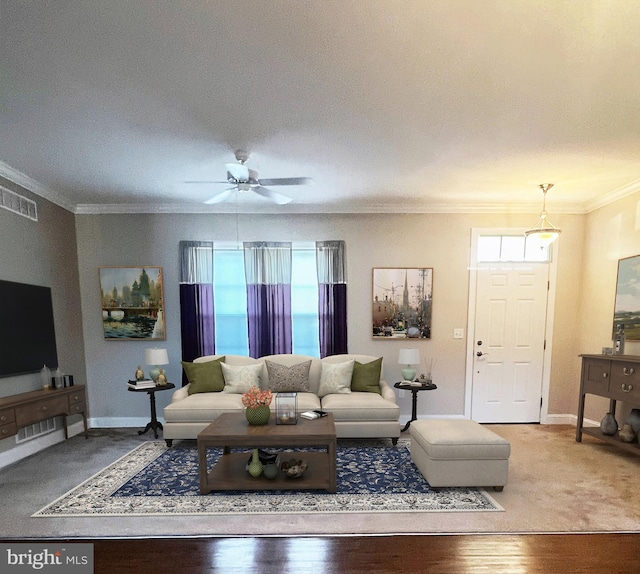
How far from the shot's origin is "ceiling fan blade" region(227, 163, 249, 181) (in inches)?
102

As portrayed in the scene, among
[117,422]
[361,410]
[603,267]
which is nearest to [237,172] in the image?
[361,410]

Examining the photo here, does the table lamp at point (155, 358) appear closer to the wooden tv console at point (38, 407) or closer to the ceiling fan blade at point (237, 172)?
the wooden tv console at point (38, 407)

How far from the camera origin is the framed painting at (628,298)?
138 inches

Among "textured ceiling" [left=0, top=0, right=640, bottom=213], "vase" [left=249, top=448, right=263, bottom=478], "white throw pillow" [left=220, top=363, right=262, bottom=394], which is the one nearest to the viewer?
"textured ceiling" [left=0, top=0, right=640, bottom=213]

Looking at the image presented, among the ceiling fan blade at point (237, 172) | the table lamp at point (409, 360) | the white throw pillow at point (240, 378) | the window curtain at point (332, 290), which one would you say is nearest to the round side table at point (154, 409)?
the white throw pillow at point (240, 378)

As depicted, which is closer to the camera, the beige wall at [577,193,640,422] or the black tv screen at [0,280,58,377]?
the black tv screen at [0,280,58,377]

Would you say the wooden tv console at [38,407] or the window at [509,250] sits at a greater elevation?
the window at [509,250]

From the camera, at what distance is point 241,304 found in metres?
4.55

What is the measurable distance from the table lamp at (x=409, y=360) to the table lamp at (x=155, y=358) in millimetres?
2930

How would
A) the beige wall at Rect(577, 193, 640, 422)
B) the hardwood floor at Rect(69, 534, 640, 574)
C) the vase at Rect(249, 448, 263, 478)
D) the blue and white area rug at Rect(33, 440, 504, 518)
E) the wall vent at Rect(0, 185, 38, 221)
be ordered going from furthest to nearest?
1. the beige wall at Rect(577, 193, 640, 422)
2. the wall vent at Rect(0, 185, 38, 221)
3. the vase at Rect(249, 448, 263, 478)
4. the blue and white area rug at Rect(33, 440, 504, 518)
5. the hardwood floor at Rect(69, 534, 640, 574)

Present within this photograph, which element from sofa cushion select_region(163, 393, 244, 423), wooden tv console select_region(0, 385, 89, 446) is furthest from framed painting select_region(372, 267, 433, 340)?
wooden tv console select_region(0, 385, 89, 446)

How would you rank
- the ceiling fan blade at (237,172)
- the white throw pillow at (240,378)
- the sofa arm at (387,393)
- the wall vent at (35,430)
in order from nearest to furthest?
the ceiling fan blade at (237,172) → the wall vent at (35,430) → the sofa arm at (387,393) → the white throw pillow at (240,378)

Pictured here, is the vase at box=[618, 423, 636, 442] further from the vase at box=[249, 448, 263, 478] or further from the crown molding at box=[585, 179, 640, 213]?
the vase at box=[249, 448, 263, 478]

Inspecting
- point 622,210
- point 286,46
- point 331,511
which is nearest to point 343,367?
point 331,511
